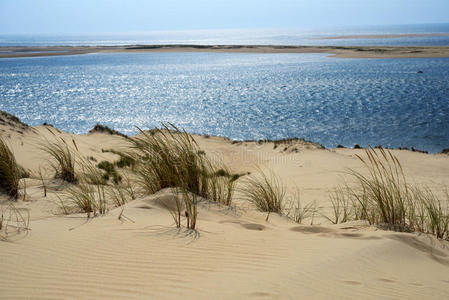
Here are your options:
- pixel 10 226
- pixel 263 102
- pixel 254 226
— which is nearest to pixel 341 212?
pixel 254 226

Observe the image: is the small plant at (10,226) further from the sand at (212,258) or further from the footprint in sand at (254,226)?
the footprint in sand at (254,226)

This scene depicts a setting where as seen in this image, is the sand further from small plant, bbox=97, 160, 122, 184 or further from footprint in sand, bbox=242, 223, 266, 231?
small plant, bbox=97, 160, 122, 184

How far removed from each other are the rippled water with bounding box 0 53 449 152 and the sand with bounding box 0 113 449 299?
13190 mm

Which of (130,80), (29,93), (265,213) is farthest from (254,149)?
(130,80)

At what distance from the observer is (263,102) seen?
25.9 m

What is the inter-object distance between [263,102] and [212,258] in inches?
900

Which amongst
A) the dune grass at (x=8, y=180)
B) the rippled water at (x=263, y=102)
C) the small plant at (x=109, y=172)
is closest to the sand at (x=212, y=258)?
the dune grass at (x=8, y=180)

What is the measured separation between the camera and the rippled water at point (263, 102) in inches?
750

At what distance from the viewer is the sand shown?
2.97 m

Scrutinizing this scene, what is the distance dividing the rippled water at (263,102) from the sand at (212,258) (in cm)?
1319

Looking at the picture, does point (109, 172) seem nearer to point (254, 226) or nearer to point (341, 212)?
point (341, 212)

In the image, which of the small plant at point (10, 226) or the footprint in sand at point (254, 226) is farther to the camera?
the footprint in sand at point (254, 226)

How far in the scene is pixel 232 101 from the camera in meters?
26.5

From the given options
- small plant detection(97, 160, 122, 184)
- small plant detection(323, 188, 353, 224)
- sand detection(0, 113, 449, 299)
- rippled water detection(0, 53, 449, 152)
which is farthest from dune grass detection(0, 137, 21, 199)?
rippled water detection(0, 53, 449, 152)
